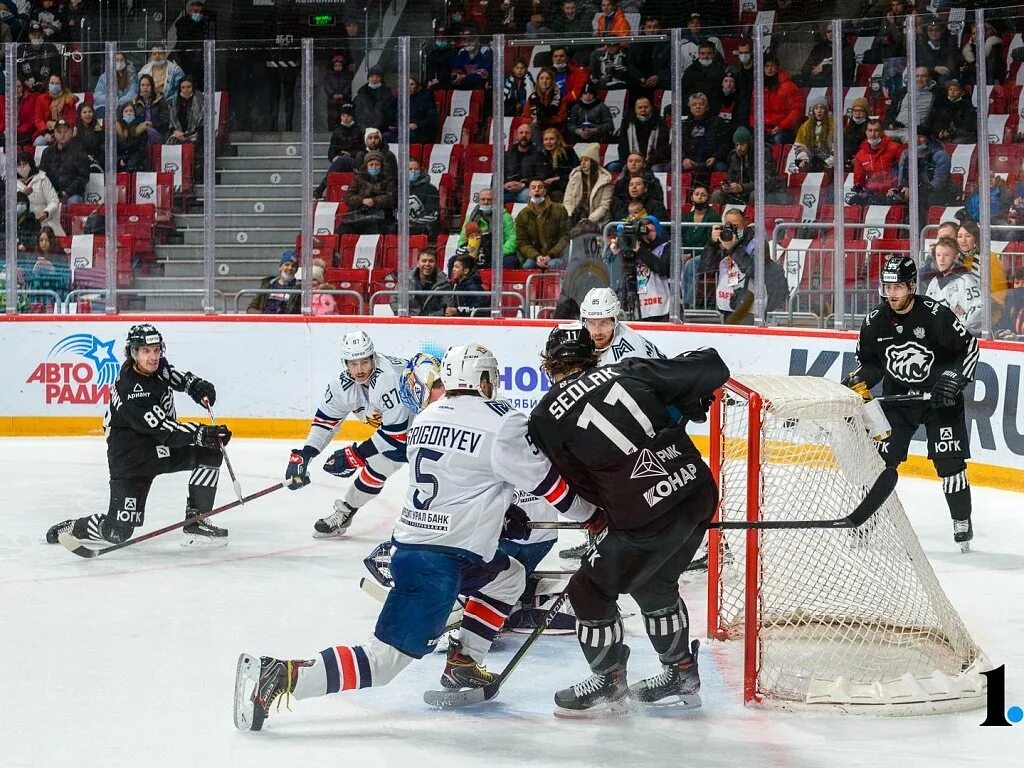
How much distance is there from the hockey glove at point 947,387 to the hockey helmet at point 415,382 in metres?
2.10

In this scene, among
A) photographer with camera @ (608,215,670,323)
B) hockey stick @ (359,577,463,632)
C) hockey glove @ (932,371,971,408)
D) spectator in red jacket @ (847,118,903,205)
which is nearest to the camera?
hockey stick @ (359,577,463,632)

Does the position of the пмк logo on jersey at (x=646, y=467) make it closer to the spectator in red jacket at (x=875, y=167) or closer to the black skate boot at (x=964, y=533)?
the black skate boot at (x=964, y=533)

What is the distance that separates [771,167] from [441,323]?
237 cm

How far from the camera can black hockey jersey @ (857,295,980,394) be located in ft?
20.9

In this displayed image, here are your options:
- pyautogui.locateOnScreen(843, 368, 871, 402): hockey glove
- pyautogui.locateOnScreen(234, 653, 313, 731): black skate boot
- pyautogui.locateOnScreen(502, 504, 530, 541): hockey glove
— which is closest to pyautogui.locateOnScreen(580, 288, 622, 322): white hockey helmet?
pyautogui.locateOnScreen(843, 368, 871, 402): hockey glove

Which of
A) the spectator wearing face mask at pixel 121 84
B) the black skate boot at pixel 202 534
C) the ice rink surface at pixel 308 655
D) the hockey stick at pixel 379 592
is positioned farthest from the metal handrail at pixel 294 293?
the hockey stick at pixel 379 592

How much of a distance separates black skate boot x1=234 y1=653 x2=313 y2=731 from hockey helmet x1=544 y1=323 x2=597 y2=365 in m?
1.09

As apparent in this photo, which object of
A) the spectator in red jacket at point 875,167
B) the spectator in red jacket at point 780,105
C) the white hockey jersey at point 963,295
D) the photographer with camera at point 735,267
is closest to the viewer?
the white hockey jersey at point 963,295

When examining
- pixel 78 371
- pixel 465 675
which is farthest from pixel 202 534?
pixel 78 371

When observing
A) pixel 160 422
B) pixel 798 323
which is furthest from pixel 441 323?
pixel 160 422

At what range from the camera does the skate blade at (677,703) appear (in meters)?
4.31

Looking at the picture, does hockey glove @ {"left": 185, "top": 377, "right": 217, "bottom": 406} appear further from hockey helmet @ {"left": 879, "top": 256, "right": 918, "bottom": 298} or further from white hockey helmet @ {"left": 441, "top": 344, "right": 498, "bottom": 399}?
hockey helmet @ {"left": 879, "top": 256, "right": 918, "bottom": 298}

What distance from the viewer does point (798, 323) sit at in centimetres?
905

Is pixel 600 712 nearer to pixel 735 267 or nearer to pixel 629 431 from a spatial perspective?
pixel 629 431
